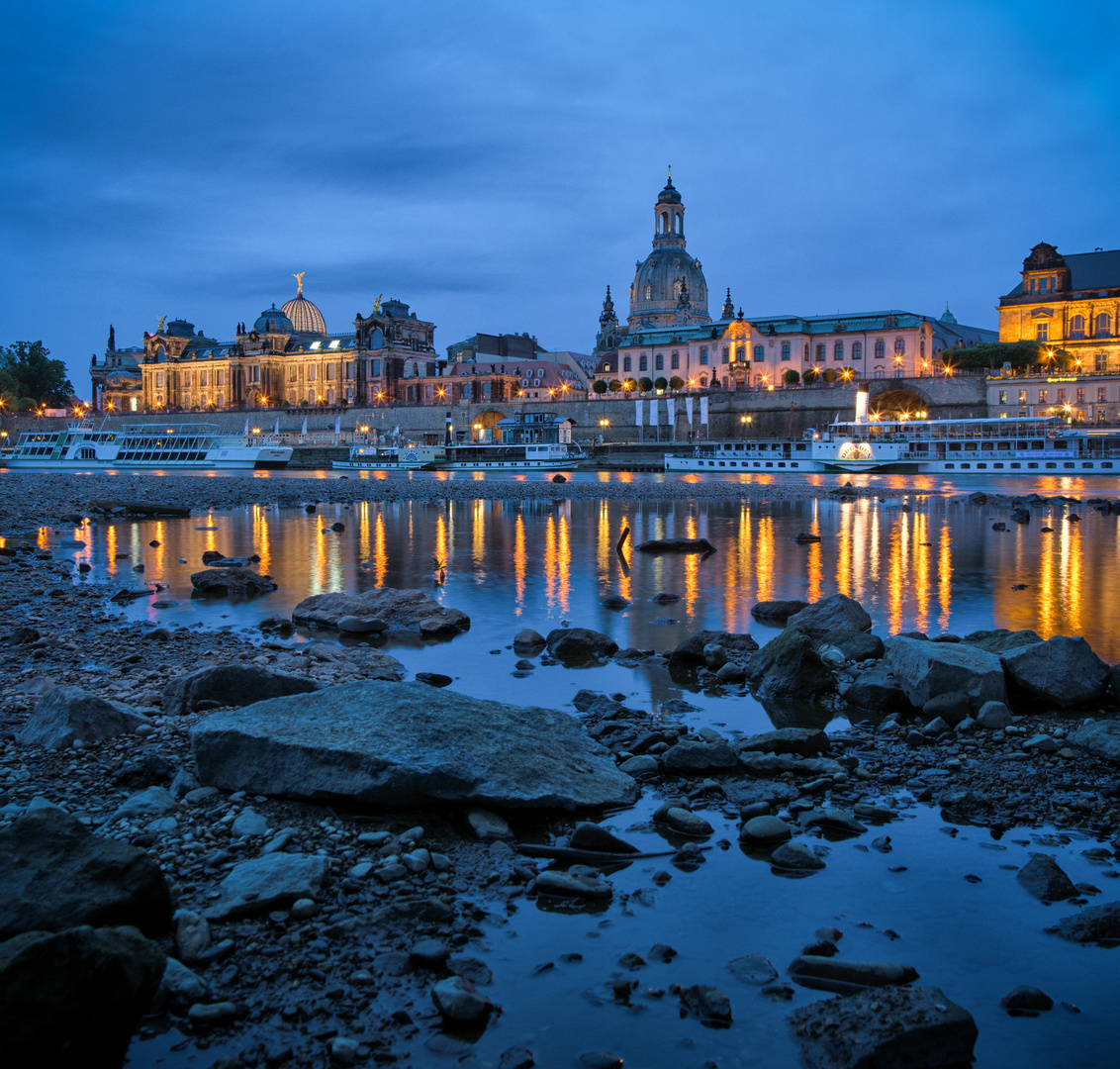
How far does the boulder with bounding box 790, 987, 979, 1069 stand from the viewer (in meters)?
4.01

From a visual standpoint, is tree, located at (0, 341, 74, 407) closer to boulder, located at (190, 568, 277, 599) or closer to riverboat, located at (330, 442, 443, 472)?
riverboat, located at (330, 442, 443, 472)

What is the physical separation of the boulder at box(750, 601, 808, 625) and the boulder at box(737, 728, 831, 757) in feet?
21.9

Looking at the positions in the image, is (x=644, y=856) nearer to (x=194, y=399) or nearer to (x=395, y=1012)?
(x=395, y=1012)

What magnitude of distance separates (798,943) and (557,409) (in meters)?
107

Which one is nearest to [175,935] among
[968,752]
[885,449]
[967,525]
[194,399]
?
[968,752]

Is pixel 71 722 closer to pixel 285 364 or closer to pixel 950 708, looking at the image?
pixel 950 708

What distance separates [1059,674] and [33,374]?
168m

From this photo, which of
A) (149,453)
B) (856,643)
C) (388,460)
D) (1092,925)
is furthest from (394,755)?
(149,453)

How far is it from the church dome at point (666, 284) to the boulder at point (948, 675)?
143881 millimetres

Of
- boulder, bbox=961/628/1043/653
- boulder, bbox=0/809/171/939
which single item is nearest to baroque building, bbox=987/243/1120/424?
boulder, bbox=961/628/1043/653

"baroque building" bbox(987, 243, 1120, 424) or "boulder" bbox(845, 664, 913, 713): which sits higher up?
"baroque building" bbox(987, 243, 1120, 424)

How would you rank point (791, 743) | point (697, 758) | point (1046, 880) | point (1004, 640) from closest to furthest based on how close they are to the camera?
1. point (1046, 880)
2. point (697, 758)
3. point (791, 743)
4. point (1004, 640)

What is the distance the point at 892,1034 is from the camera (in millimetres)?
4035

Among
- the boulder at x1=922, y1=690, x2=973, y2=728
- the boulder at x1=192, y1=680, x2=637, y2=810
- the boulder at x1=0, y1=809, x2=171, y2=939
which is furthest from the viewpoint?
the boulder at x1=922, y1=690, x2=973, y2=728
